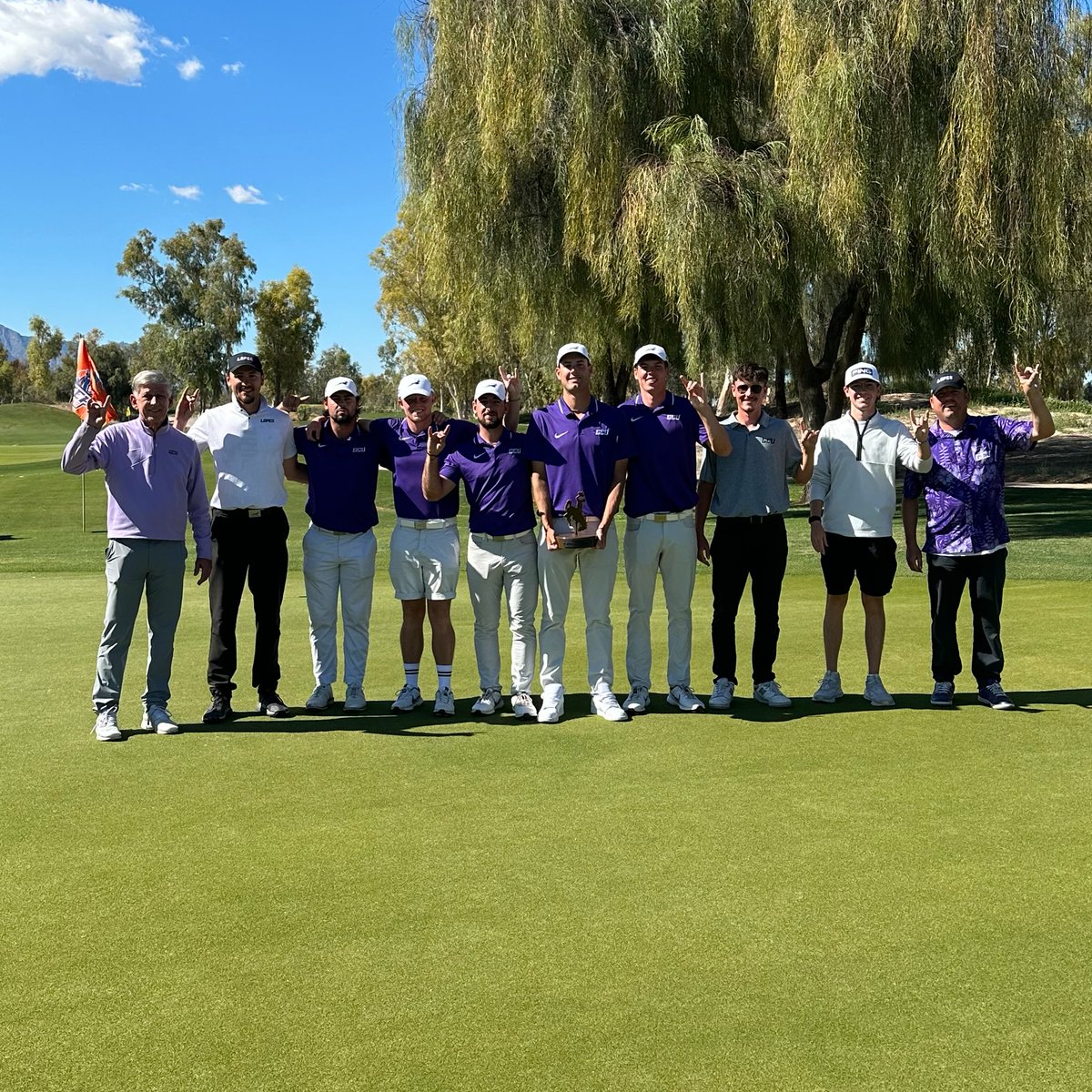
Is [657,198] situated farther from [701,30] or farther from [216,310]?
Answer: [216,310]

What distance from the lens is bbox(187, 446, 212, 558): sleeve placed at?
264 inches

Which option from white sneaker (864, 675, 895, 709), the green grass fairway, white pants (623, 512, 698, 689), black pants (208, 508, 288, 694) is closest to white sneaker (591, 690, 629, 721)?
the green grass fairway

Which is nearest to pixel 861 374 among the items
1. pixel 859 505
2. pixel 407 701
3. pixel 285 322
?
pixel 859 505

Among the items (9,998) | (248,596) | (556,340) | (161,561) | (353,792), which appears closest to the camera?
(9,998)

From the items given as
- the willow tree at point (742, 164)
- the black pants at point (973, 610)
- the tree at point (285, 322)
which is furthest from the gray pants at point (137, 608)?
the tree at point (285, 322)

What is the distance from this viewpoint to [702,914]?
144 inches

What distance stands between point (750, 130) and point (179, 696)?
14.4m

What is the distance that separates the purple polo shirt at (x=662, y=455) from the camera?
6.81 metres

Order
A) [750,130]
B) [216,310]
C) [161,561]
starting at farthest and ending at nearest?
1. [216,310]
2. [750,130]
3. [161,561]

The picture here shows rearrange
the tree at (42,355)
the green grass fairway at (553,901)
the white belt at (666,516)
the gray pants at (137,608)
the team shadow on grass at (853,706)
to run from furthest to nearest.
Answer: the tree at (42,355), the white belt at (666,516), the team shadow on grass at (853,706), the gray pants at (137,608), the green grass fairway at (553,901)

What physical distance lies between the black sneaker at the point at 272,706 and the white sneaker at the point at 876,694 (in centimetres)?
332

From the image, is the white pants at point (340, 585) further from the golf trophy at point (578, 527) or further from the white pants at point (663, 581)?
the white pants at point (663, 581)

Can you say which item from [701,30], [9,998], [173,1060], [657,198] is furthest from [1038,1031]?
[701,30]

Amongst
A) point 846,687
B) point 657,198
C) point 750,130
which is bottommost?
point 846,687
